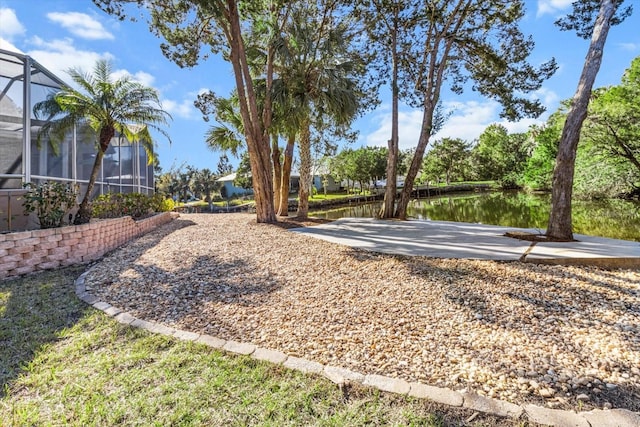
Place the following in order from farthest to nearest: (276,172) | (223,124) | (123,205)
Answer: (276,172), (223,124), (123,205)

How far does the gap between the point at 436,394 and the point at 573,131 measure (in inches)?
239

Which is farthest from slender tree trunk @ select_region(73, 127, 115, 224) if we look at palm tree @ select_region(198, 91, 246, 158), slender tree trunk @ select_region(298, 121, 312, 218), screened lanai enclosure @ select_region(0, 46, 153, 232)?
slender tree trunk @ select_region(298, 121, 312, 218)

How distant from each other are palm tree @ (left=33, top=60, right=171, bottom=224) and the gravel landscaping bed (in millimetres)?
3942

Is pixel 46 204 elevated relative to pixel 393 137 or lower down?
lower down

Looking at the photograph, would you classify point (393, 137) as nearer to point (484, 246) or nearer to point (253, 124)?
point (253, 124)

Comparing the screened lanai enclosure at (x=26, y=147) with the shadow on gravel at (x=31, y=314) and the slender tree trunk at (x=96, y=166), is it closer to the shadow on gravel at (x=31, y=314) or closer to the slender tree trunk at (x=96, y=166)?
the slender tree trunk at (x=96, y=166)

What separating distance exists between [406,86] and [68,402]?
12.4 m

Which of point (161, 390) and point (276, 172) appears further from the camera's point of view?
point (276, 172)

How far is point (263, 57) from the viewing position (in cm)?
1059

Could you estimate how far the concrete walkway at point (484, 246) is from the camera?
4.41 meters

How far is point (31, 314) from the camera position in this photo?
338 centimetres

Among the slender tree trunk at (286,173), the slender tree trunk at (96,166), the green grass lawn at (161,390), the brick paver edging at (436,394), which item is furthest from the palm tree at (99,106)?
the brick paver edging at (436,394)

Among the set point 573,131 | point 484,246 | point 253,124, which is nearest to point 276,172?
point 253,124

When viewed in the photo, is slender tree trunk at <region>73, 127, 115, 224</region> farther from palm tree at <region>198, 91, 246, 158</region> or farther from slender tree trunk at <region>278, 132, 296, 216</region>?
slender tree trunk at <region>278, 132, 296, 216</region>
